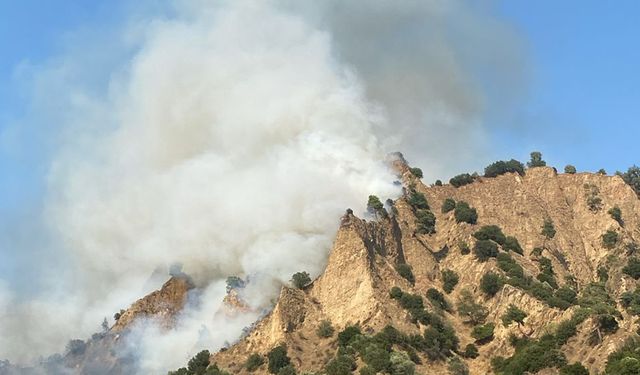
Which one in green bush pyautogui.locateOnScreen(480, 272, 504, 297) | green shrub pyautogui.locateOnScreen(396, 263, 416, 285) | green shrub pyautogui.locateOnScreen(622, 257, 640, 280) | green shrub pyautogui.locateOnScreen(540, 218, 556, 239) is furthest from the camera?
green shrub pyautogui.locateOnScreen(540, 218, 556, 239)

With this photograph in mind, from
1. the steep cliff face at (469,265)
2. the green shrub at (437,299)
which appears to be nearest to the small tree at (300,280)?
the steep cliff face at (469,265)

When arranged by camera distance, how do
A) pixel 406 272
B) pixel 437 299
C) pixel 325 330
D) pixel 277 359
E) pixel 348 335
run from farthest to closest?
1. pixel 406 272
2. pixel 437 299
3. pixel 325 330
4. pixel 348 335
5. pixel 277 359

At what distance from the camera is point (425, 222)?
152 metres

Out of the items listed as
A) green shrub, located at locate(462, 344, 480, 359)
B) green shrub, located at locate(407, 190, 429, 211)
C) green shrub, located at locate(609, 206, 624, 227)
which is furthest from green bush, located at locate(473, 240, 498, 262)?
green shrub, located at locate(609, 206, 624, 227)

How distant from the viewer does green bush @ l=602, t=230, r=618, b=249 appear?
148 metres

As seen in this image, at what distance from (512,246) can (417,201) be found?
20.9 meters

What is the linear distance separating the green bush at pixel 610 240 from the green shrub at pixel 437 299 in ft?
115

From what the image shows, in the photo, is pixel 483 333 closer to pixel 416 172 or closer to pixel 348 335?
pixel 348 335

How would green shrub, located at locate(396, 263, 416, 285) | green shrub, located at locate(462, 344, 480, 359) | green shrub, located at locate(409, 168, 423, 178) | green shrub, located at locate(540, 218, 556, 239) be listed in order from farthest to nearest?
green shrub, located at locate(409, 168, 423, 178)
green shrub, located at locate(540, 218, 556, 239)
green shrub, located at locate(396, 263, 416, 285)
green shrub, located at locate(462, 344, 480, 359)

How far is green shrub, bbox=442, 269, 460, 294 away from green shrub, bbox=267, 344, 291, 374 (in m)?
30.8

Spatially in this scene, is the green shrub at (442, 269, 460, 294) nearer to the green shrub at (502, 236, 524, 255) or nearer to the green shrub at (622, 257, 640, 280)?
the green shrub at (502, 236, 524, 255)

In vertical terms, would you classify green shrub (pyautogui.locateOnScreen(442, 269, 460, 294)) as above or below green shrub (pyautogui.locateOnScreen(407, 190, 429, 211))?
below

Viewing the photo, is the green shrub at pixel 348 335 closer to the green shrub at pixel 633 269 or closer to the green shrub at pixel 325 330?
the green shrub at pixel 325 330

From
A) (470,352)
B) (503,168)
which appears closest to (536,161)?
(503,168)
